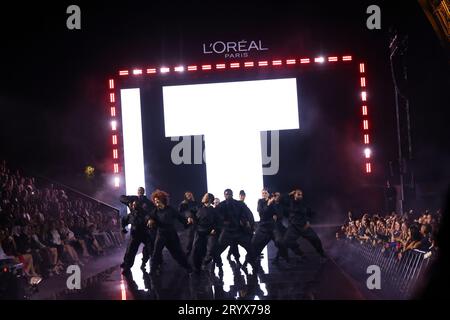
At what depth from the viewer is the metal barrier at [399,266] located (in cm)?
811

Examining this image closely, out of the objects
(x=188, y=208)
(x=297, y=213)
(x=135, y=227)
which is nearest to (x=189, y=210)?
(x=188, y=208)

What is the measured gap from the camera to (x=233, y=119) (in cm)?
1655

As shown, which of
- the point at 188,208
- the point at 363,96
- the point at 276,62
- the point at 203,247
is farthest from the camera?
the point at 276,62

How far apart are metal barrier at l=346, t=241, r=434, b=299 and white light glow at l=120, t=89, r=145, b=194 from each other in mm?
7959

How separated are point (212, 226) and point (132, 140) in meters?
7.41

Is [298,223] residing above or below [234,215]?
below

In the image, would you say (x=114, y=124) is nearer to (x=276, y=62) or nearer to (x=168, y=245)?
(x=276, y=62)

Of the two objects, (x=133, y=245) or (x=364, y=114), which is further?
(x=364, y=114)

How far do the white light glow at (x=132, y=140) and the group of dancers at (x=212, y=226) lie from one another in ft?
18.6

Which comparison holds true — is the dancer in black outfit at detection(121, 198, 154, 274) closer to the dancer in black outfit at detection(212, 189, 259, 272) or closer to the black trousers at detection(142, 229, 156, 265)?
the black trousers at detection(142, 229, 156, 265)

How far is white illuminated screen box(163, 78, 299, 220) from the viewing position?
16547 mm

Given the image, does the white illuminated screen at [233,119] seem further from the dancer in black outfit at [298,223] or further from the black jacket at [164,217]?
the black jacket at [164,217]
